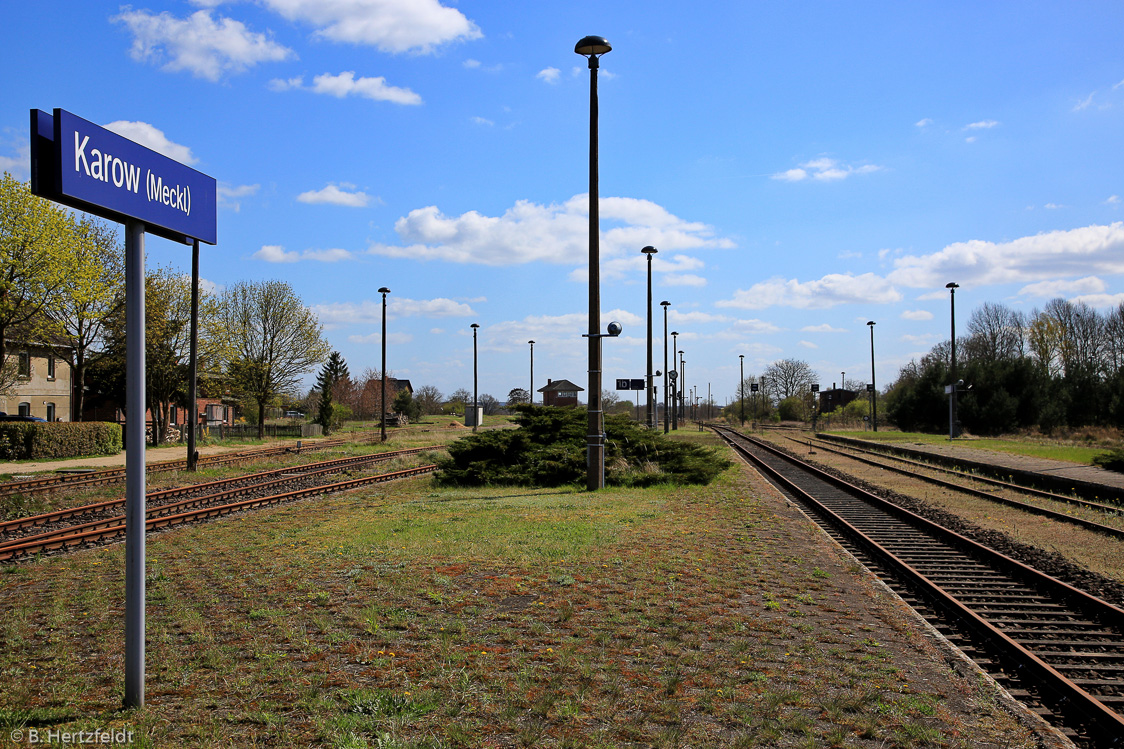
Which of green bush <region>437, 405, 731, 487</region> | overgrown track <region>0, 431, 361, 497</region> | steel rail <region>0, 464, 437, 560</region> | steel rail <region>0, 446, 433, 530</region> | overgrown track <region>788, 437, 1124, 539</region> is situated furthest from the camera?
overgrown track <region>0, 431, 361, 497</region>

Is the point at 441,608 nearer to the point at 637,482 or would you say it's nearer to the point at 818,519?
the point at 818,519

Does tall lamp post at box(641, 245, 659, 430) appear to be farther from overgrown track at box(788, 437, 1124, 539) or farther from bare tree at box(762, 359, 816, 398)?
bare tree at box(762, 359, 816, 398)

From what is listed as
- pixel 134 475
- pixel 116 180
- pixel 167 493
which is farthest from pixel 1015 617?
pixel 167 493

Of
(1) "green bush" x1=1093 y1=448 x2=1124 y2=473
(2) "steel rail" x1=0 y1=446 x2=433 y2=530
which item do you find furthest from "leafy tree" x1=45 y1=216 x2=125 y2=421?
(1) "green bush" x1=1093 y1=448 x2=1124 y2=473

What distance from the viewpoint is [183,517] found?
44.8 ft

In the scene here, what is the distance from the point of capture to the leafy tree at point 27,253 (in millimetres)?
29125

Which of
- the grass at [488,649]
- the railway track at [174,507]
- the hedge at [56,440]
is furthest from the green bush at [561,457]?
the hedge at [56,440]

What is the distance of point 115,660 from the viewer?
5.18m

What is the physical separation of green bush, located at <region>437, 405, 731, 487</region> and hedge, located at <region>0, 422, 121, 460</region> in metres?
19.7

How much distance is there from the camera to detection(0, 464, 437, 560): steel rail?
10727 millimetres

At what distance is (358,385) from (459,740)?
99.2 meters

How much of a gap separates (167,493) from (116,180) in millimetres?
15981

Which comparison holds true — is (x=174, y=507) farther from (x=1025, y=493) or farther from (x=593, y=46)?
(x=1025, y=493)

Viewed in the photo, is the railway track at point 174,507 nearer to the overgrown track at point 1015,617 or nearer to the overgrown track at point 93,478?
the overgrown track at point 93,478
